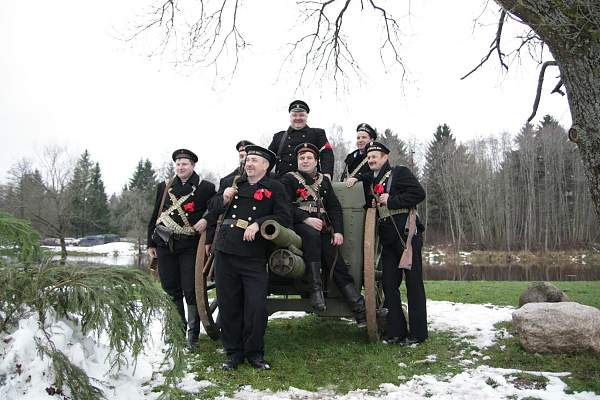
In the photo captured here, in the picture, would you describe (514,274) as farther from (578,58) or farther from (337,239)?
(578,58)

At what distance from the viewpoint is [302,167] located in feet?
17.6

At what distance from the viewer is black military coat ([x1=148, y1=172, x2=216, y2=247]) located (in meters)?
5.52

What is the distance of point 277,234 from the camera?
4453 mm

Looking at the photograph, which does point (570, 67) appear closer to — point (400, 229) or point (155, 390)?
point (400, 229)

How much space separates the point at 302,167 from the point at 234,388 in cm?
228

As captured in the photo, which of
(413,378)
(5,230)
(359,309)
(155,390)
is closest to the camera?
(5,230)

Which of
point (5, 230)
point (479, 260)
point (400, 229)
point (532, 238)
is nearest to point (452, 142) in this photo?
point (532, 238)

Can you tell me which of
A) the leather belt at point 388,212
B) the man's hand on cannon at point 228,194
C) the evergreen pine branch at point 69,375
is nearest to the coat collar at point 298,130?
the leather belt at point 388,212

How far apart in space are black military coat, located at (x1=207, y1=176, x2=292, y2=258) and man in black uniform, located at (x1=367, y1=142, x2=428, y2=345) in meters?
1.17

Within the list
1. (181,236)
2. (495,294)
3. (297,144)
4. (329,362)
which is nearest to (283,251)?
(329,362)

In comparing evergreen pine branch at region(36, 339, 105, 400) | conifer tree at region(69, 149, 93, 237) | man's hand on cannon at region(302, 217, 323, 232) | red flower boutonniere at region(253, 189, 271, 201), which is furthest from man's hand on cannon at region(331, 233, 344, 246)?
conifer tree at region(69, 149, 93, 237)

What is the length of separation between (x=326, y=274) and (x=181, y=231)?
1551 millimetres

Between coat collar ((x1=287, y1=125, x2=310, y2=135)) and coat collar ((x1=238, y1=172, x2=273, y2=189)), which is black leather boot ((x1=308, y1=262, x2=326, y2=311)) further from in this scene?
coat collar ((x1=287, y1=125, x2=310, y2=135))

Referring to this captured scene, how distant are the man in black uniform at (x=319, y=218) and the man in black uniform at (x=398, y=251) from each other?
1.44ft
